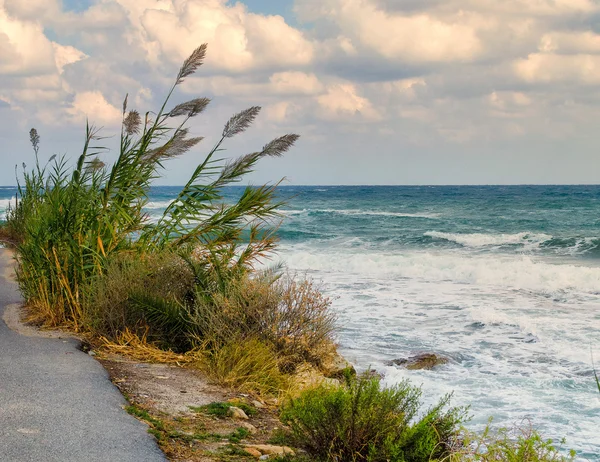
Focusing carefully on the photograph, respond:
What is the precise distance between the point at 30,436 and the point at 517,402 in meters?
5.97

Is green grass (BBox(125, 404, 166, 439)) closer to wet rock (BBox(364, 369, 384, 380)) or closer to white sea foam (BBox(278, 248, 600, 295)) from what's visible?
wet rock (BBox(364, 369, 384, 380))

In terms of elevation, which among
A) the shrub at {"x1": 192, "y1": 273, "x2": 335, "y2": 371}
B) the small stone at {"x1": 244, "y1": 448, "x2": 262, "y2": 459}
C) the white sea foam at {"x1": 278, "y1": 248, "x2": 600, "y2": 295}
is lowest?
the white sea foam at {"x1": 278, "y1": 248, "x2": 600, "y2": 295}

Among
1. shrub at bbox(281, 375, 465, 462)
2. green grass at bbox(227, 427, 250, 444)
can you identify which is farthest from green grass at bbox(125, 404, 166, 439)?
shrub at bbox(281, 375, 465, 462)

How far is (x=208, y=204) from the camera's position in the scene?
9.29 m

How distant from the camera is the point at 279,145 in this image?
28.0 ft

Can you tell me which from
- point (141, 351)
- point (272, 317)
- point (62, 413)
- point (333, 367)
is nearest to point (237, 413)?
point (62, 413)

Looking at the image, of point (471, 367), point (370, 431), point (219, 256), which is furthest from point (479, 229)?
point (370, 431)

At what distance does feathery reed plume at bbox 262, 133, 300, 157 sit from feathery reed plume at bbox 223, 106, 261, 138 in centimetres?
53

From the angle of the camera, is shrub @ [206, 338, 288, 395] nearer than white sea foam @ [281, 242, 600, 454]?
Yes

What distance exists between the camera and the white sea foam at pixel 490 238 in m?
31.8

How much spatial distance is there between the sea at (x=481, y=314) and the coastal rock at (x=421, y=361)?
157 mm

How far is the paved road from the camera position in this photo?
14.9 feet

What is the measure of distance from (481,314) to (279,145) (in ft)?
23.9

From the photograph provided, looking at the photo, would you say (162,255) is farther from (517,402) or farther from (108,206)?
(517,402)
